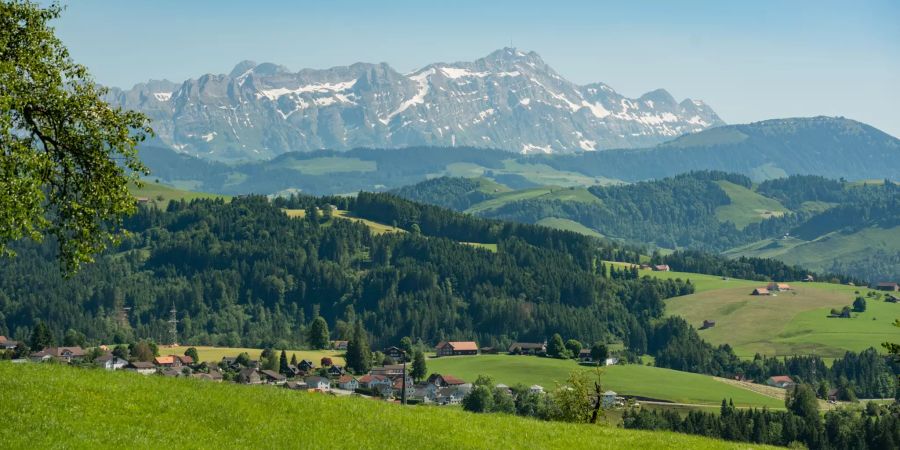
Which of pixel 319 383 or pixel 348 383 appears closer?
pixel 319 383

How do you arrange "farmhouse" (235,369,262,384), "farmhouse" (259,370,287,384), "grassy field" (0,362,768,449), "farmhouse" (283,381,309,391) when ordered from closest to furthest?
"grassy field" (0,362,768,449) < "farmhouse" (283,381,309,391) < "farmhouse" (235,369,262,384) < "farmhouse" (259,370,287,384)

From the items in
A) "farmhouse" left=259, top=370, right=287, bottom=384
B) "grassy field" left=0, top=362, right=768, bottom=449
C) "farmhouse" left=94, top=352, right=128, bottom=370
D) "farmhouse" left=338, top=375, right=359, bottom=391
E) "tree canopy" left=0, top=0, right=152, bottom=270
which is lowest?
"farmhouse" left=338, top=375, right=359, bottom=391

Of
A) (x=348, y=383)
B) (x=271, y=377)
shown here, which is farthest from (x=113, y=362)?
(x=348, y=383)

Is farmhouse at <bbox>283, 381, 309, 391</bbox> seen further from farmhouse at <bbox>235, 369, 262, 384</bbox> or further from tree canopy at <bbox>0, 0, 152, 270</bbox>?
tree canopy at <bbox>0, 0, 152, 270</bbox>

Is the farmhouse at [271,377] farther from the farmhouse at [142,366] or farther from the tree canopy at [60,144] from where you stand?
the tree canopy at [60,144]

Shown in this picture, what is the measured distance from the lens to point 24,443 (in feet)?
129

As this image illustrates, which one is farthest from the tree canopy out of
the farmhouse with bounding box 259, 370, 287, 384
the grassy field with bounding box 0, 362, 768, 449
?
the farmhouse with bounding box 259, 370, 287, 384

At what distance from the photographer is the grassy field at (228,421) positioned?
4153 cm

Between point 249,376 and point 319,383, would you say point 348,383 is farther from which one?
point 249,376

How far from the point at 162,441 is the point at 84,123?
1633cm

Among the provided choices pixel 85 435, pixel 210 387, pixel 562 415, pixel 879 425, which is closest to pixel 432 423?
pixel 210 387

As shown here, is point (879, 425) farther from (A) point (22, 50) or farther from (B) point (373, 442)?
(A) point (22, 50)

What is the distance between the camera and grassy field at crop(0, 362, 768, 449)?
41.5 metres

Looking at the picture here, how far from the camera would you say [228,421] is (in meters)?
44.8
